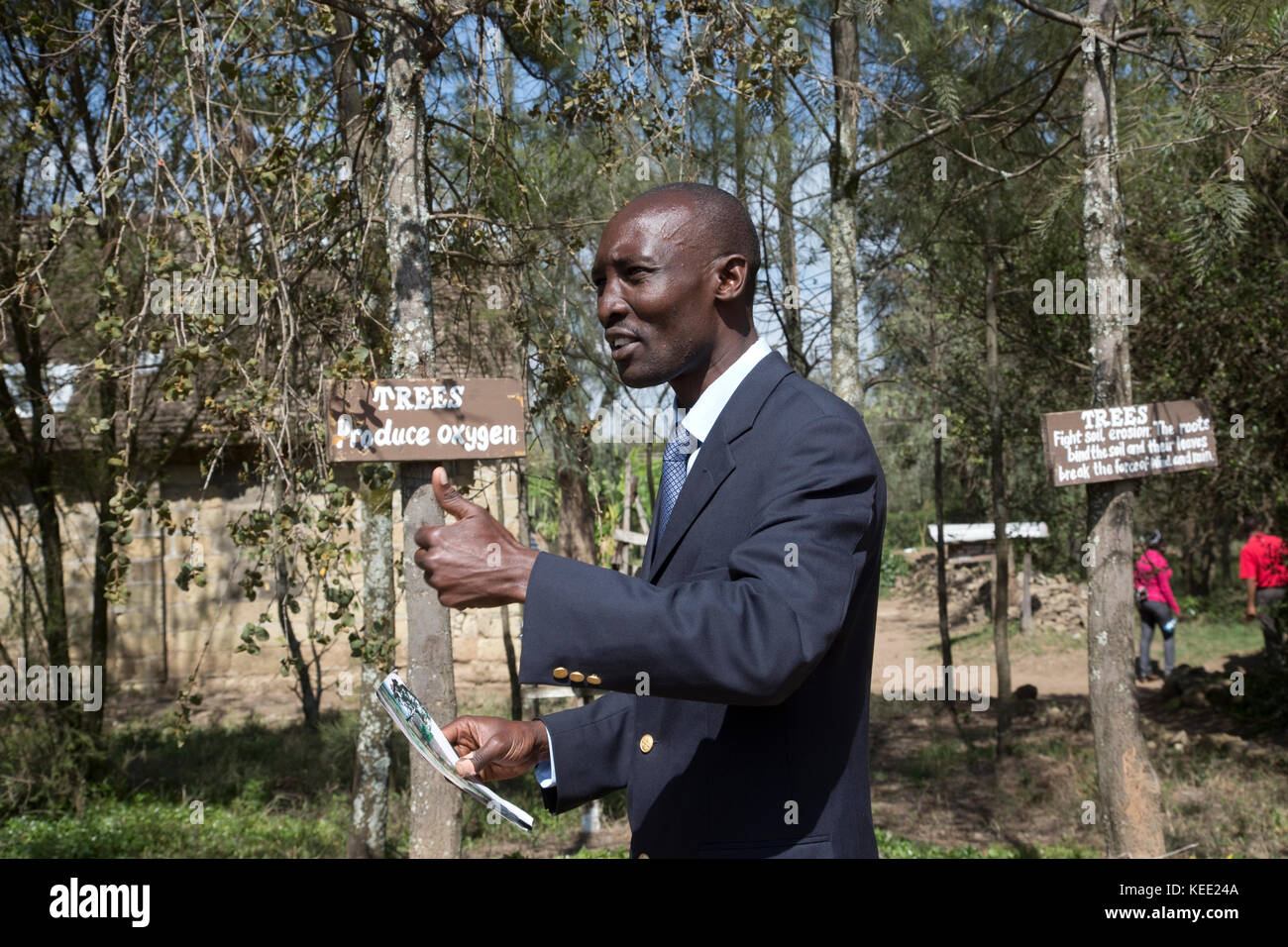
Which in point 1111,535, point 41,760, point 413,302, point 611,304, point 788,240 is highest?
point 788,240

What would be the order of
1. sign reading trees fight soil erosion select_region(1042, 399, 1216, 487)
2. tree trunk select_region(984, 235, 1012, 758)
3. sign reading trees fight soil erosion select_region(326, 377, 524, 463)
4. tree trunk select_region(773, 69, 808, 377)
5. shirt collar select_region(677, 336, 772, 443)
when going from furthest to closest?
tree trunk select_region(984, 235, 1012, 758), tree trunk select_region(773, 69, 808, 377), sign reading trees fight soil erosion select_region(1042, 399, 1216, 487), sign reading trees fight soil erosion select_region(326, 377, 524, 463), shirt collar select_region(677, 336, 772, 443)

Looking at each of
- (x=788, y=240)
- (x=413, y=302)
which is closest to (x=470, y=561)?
(x=413, y=302)

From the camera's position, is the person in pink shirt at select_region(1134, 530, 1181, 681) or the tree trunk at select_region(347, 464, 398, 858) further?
the person in pink shirt at select_region(1134, 530, 1181, 681)

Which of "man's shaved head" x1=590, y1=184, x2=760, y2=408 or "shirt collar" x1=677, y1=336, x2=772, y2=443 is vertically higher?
"man's shaved head" x1=590, y1=184, x2=760, y2=408

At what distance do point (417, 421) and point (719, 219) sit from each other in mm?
2200

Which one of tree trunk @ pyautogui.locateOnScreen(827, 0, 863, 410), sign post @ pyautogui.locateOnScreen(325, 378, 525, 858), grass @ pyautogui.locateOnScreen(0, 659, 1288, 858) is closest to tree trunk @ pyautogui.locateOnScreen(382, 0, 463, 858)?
sign post @ pyautogui.locateOnScreen(325, 378, 525, 858)

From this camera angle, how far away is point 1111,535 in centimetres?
557

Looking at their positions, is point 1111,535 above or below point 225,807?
above

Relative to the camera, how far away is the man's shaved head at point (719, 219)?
1830mm

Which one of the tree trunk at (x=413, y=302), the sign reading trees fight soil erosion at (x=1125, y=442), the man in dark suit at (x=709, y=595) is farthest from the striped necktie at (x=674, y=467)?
the sign reading trees fight soil erosion at (x=1125, y=442)

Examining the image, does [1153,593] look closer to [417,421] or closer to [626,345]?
[417,421]

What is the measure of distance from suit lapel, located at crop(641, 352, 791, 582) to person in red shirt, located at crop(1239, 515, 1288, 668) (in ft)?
31.7

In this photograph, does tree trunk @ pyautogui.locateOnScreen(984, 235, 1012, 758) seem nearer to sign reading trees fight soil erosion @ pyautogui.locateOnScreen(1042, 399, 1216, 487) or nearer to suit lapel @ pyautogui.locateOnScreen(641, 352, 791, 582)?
sign reading trees fight soil erosion @ pyautogui.locateOnScreen(1042, 399, 1216, 487)

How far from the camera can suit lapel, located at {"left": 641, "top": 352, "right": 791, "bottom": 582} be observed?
175 centimetres
